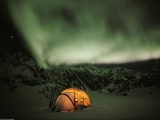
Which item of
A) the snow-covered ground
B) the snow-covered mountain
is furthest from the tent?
the snow-covered mountain

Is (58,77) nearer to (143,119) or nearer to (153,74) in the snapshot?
(153,74)

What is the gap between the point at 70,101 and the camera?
49.6 feet

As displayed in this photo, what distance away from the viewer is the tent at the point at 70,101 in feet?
48.7

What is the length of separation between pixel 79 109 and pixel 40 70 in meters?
61.4

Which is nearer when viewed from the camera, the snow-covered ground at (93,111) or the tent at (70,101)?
the snow-covered ground at (93,111)

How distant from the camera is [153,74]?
113 m

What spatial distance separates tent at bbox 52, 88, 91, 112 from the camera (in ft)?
48.7

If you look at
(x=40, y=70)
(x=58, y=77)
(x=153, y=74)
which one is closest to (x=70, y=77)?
(x=58, y=77)

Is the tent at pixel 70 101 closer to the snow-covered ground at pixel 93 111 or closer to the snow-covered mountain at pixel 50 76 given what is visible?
the snow-covered ground at pixel 93 111

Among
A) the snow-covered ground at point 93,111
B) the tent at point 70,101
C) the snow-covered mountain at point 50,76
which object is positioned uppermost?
the snow-covered mountain at point 50,76

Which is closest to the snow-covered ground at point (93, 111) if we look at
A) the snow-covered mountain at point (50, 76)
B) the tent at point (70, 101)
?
the tent at point (70, 101)

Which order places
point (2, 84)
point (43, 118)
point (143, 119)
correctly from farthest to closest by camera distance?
point (2, 84) → point (43, 118) → point (143, 119)

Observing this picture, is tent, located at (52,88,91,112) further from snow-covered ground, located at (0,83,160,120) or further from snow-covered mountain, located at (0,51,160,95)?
snow-covered mountain, located at (0,51,160,95)

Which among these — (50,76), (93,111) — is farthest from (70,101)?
(50,76)
